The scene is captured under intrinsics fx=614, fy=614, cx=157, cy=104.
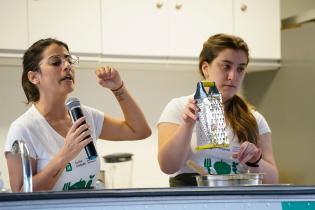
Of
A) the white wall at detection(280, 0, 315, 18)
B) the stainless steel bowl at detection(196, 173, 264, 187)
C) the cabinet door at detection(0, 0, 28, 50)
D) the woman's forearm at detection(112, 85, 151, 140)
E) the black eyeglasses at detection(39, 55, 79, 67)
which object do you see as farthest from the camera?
the white wall at detection(280, 0, 315, 18)

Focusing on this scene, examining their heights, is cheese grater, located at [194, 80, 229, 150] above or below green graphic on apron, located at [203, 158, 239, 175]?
above

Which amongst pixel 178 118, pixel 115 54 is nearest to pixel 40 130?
pixel 178 118

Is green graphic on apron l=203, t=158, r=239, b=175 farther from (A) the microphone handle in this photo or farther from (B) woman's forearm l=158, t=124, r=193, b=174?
(A) the microphone handle

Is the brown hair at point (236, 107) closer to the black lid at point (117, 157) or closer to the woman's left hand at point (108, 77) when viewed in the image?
the woman's left hand at point (108, 77)

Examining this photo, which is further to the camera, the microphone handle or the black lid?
the black lid

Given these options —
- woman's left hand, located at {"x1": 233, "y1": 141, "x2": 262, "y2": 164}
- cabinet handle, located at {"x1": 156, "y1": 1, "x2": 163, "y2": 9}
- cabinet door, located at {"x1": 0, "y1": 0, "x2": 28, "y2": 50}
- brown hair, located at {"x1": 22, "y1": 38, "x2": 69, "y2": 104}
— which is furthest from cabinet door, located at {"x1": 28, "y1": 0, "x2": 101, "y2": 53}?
woman's left hand, located at {"x1": 233, "y1": 141, "x2": 262, "y2": 164}

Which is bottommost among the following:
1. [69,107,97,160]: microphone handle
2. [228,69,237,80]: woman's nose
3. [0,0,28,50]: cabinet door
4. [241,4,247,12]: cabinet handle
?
[69,107,97,160]: microphone handle

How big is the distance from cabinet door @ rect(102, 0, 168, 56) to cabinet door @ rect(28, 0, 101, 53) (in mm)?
51

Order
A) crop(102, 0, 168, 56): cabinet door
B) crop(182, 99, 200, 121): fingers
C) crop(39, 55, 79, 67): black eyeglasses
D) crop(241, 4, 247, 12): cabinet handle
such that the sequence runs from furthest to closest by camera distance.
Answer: crop(241, 4, 247, 12): cabinet handle → crop(102, 0, 168, 56): cabinet door → crop(39, 55, 79, 67): black eyeglasses → crop(182, 99, 200, 121): fingers

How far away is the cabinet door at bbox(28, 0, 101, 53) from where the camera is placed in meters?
2.72

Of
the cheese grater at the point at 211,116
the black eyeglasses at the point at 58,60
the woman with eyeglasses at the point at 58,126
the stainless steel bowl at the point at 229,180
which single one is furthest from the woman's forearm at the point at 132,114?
the stainless steel bowl at the point at 229,180

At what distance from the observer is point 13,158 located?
66.7 inches

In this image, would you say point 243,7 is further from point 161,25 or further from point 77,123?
point 77,123

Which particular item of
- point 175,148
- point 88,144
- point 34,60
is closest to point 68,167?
point 88,144
